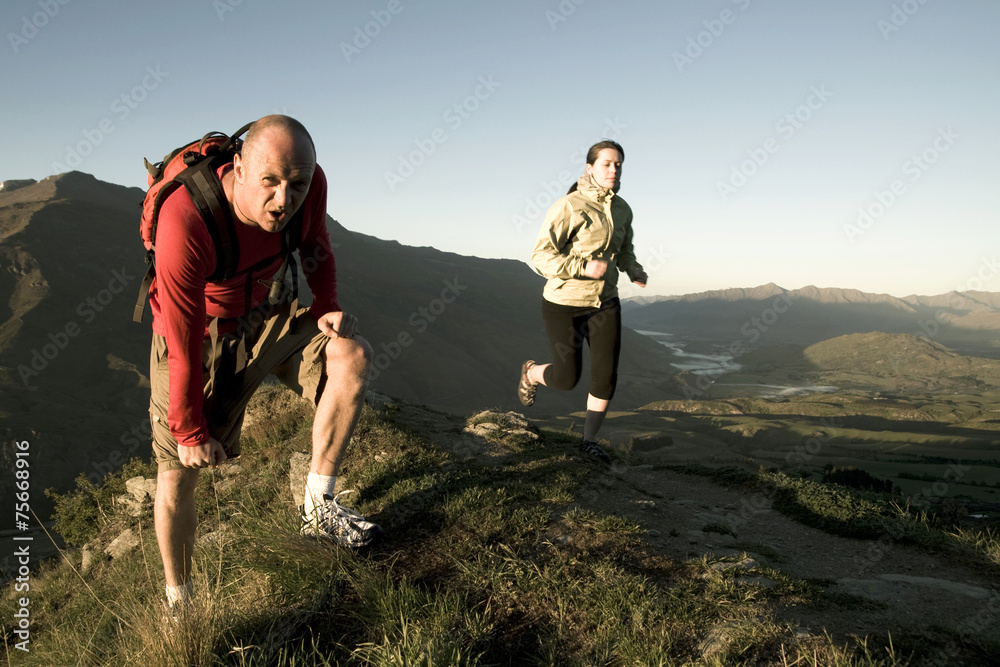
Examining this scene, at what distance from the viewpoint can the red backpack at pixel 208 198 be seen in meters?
2.22

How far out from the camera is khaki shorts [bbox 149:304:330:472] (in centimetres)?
249

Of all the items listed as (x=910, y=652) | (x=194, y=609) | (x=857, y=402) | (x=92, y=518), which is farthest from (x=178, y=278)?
(x=857, y=402)

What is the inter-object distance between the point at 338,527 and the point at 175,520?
2.32ft

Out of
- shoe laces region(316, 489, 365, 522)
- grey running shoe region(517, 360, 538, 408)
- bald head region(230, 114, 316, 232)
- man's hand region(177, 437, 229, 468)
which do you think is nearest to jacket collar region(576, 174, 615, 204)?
grey running shoe region(517, 360, 538, 408)

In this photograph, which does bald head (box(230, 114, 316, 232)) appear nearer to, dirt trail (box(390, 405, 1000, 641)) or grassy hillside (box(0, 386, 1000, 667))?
grassy hillside (box(0, 386, 1000, 667))

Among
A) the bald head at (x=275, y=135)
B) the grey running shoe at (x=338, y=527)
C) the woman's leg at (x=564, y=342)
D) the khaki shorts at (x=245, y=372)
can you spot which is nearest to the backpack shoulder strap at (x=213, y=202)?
the bald head at (x=275, y=135)

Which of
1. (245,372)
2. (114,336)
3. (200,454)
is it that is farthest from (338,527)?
(114,336)

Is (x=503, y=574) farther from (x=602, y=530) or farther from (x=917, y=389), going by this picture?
(x=917, y=389)

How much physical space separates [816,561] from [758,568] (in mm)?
1088

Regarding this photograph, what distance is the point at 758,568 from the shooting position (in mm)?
2834

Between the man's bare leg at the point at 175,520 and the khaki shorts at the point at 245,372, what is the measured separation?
0.06m

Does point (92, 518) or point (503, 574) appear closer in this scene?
point (503, 574)

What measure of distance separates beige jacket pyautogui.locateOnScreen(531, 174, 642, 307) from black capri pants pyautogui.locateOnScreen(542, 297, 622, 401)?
0.10 m

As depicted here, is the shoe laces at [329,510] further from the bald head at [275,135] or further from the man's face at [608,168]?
the man's face at [608,168]
